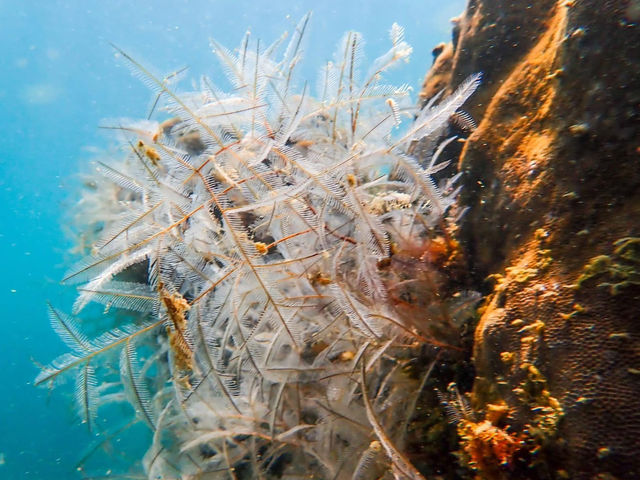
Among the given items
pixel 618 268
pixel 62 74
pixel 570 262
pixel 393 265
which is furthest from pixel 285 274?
pixel 62 74

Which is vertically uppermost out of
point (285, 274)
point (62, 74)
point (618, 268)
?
point (62, 74)

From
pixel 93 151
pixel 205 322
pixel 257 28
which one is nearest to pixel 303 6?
pixel 257 28

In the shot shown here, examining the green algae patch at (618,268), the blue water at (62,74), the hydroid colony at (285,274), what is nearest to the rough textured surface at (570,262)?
the green algae patch at (618,268)

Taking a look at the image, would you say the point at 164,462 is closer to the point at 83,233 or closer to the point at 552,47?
the point at 83,233

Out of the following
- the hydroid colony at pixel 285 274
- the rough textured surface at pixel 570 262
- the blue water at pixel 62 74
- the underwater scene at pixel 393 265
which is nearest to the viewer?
the rough textured surface at pixel 570 262

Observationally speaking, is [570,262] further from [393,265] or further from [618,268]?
[393,265]

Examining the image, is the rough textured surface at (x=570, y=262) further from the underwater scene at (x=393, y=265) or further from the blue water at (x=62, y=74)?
the blue water at (x=62, y=74)

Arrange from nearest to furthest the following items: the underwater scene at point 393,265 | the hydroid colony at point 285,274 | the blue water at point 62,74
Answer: the underwater scene at point 393,265 → the hydroid colony at point 285,274 → the blue water at point 62,74

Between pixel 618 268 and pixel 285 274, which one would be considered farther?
pixel 285 274
